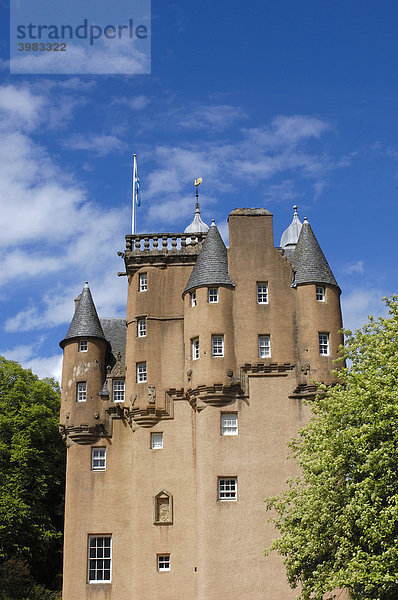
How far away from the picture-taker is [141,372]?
150ft

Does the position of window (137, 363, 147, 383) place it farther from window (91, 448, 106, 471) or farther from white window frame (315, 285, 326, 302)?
white window frame (315, 285, 326, 302)

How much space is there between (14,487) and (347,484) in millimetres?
31488

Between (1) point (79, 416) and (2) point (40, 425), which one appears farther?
(2) point (40, 425)

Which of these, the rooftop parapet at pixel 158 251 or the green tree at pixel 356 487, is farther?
the rooftop parapet at pixel 158 251

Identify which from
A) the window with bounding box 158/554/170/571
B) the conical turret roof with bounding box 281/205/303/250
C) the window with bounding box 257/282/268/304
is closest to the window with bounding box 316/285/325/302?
the window with bounding box 257/282/268/304

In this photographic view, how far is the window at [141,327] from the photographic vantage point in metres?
46.3

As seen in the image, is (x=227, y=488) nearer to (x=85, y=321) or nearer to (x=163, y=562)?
(x=163, y=562)

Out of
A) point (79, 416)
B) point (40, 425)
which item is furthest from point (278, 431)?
point (40, 425)

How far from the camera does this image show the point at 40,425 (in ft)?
182

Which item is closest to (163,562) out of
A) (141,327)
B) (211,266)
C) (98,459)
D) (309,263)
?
(98,459)

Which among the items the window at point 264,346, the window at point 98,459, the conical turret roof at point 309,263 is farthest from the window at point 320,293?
the window at point 98,459

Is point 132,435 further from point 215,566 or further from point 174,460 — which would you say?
point 215,566

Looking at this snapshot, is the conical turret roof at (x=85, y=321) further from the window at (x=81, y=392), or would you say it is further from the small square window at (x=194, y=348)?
the small square window at (x=194, y=348)

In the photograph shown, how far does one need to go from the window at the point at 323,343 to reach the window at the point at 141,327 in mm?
11076
